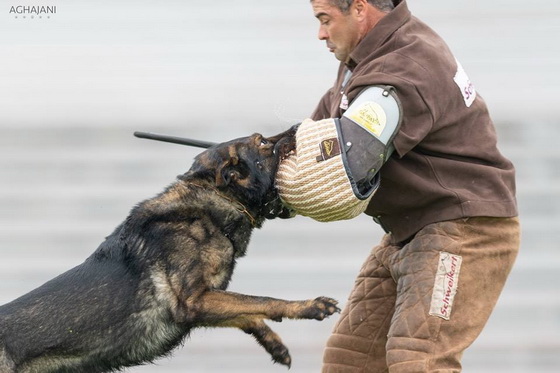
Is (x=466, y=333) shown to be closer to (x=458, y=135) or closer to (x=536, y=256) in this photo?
(x=458, y=135)

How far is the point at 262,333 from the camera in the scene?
403cm

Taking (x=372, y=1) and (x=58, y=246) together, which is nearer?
(x=372, y=1)

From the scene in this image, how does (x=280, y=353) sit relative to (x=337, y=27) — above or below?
below

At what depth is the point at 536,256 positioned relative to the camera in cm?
652

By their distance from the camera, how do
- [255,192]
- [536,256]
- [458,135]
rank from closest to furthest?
[458,135] → [255,192] → [536,256]

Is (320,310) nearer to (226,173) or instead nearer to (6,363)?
(226,173)

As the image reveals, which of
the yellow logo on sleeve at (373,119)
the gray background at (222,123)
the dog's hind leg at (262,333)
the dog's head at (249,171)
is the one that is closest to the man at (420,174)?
the yellow logo on sleeve at (373,119)

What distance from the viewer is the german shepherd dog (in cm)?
389

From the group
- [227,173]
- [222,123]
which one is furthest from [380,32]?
[222,123]

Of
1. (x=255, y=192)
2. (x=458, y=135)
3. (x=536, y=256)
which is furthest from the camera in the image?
(x=536, y=256)

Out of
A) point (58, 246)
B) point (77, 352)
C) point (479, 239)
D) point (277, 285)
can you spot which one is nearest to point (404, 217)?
point (479, 239)

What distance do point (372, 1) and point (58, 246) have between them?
129 inches

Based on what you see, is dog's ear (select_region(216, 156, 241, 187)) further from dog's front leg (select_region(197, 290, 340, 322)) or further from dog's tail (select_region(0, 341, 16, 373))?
dog's tail (select_region(0, 341, 16, 373))

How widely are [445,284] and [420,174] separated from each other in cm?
41
